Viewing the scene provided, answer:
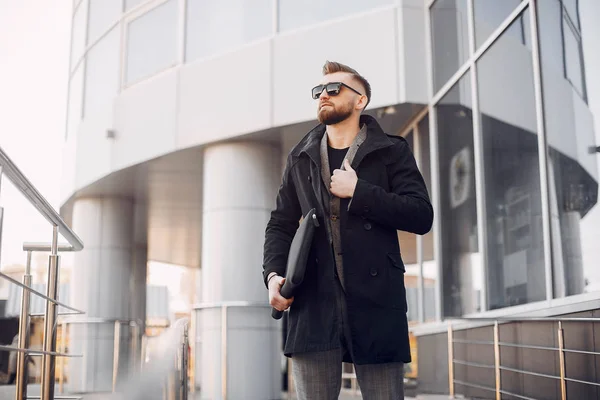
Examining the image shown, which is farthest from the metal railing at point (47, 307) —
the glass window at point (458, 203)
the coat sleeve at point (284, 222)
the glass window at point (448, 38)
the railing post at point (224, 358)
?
the glass window at point (448, 38)

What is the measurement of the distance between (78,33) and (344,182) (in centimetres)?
1394

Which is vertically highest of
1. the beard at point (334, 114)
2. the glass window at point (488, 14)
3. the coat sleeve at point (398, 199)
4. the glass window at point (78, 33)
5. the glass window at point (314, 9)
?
the glass window at point (78, 33)

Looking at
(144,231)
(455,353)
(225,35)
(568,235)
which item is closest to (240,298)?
(455,353)

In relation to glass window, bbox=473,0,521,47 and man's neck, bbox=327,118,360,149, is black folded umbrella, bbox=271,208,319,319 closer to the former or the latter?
man's neck, bbox=327,118,360,149

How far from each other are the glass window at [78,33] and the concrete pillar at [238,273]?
547 cm

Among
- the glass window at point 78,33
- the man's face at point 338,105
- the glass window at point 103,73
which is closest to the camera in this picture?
the man's face at point 338,105

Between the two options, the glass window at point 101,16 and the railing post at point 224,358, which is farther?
the glass window at point 101,16

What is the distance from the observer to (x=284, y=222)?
284 cm

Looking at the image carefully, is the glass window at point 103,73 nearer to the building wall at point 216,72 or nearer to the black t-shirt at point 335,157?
the building wall at point 216,72

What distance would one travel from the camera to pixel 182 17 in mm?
11359

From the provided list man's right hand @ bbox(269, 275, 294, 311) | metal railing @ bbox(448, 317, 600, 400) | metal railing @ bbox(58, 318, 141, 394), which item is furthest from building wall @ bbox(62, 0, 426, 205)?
man's right hand @ bbox(269, 275, 294, 311)

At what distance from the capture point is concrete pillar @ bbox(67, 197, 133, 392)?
1384 centimetres

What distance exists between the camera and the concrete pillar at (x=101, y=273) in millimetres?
13836

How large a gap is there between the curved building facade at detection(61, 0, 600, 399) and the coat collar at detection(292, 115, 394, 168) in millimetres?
3144
